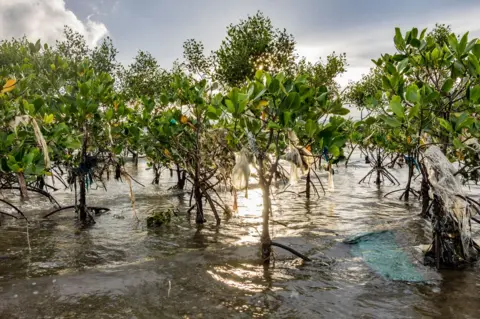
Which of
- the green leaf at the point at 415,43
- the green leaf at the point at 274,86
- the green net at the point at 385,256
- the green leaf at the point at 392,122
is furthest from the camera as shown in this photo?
the green leaf at the point at 415,43

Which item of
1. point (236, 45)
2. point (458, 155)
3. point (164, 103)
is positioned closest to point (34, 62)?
point (164, 103)

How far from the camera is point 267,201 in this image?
5289 mm

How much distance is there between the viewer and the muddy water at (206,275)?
4352 mm

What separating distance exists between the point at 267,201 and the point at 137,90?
86.4ft

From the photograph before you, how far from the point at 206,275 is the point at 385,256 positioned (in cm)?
316

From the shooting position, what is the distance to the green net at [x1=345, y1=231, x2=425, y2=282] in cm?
535

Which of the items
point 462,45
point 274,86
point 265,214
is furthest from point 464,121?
point 265,214

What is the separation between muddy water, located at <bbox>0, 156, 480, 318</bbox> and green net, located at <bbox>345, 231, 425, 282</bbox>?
165 millimetres

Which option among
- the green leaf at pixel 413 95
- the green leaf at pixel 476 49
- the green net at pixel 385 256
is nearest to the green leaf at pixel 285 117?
the green leaf at pixel 413 95

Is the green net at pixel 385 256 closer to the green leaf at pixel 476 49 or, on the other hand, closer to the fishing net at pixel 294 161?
the fishing net at pixel 294 161

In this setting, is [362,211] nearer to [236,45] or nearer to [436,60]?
[436,60]

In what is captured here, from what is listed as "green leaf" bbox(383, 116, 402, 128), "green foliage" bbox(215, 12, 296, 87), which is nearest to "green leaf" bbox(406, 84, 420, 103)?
"green leaf" bbox(383, 116, 402, 128)

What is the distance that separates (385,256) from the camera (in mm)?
6211

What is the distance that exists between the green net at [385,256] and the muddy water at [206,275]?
16 centimetres
